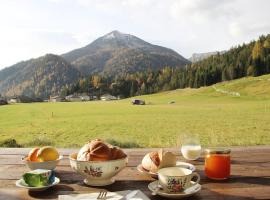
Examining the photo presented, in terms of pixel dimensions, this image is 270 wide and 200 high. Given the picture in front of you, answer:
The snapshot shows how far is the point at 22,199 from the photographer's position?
7.28 ft

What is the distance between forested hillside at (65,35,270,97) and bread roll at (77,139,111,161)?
10400cm

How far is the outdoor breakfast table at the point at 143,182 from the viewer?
231 cm

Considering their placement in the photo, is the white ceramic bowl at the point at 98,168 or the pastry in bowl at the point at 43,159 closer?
the white ceramic bowl at the point at 98,168

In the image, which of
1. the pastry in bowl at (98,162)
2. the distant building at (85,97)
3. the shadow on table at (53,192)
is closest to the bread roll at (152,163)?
the pastry in bowl at (98,162)

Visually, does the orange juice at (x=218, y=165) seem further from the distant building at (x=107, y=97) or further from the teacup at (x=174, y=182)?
the distant building at (x=107, y=97)

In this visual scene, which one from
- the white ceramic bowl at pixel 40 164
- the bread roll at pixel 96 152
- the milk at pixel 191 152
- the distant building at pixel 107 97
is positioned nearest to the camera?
the bread roll at pixel 96 152

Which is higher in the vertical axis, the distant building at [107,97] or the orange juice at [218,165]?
the distant building at [107,97]

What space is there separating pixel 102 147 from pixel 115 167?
0.15 metres

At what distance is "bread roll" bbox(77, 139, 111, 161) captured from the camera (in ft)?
7.92

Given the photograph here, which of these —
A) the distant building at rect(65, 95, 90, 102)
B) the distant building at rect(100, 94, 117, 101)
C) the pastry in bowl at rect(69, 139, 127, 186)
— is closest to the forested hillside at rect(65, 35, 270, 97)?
the distant building at rect(100, 94, 117, 101)

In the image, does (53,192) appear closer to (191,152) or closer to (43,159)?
(43,159)

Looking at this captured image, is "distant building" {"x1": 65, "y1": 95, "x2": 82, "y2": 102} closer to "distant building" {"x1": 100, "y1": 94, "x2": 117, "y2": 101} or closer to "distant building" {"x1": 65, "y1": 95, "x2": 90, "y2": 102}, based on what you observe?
"distant building" {"x1": 65, "y1": 95, "x2": 90, "y2": 102}

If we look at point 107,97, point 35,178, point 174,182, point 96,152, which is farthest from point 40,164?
point 107,97

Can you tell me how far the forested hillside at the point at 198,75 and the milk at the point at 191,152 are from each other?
103 m
